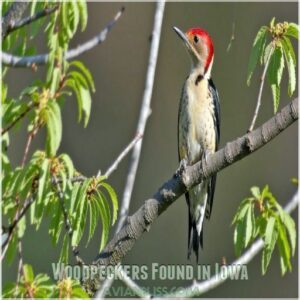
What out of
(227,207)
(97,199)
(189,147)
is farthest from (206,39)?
(227,207)

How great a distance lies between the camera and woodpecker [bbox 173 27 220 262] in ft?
12.3

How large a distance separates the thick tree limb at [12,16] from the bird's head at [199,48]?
1.39 meters

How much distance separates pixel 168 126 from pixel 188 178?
3223 mm

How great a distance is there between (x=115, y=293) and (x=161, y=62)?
2.42m

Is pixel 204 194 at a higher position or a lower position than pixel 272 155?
lower

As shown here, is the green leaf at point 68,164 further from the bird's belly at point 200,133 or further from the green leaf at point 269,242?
the bird's belly at point 200,133

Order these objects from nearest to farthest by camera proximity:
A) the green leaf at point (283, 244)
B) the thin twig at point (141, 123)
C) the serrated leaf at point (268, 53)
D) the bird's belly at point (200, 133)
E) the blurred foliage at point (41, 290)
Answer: the blurred foliage at point (41, 290) < the serrated leaf at point (268, 53) < the green leaf at point (283, 244) < the thin twig at point (141, 123) < the bird's belly at point (200, 133)

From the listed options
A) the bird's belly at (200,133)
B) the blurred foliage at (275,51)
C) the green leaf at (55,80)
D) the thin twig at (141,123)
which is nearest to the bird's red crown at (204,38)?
the bird's belly at (200,133)

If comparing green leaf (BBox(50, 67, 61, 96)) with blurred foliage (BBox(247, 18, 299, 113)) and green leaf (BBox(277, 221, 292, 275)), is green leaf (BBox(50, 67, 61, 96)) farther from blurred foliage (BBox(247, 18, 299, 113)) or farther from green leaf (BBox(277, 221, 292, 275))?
green leaf (BBox(277, 221, 292, 275))

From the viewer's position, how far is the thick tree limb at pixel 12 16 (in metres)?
2.52

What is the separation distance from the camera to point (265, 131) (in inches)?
91.9

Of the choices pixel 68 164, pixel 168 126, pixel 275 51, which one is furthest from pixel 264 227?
pixel 168 126

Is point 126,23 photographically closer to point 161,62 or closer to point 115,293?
point 161,62

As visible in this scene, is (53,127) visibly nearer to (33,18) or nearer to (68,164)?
(68,164)
